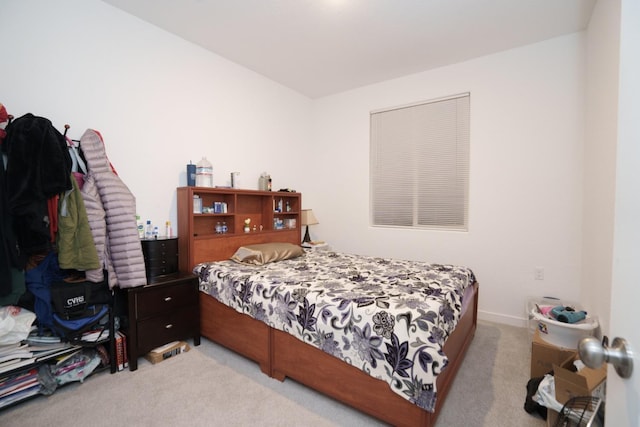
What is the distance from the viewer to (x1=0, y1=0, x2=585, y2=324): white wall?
2176 mm

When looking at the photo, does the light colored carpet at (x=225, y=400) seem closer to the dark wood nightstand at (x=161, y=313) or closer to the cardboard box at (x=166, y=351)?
the cardboard box at (x=166, y=351)

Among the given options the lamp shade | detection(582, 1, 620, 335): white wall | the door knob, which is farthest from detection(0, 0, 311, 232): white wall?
detection(582, 1, 620, 335): white wall

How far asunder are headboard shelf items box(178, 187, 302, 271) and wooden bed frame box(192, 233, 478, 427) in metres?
0.49

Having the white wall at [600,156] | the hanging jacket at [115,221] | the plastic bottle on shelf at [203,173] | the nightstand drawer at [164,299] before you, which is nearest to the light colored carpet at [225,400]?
the nightstand drawer at [164,299]

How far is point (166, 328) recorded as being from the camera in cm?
236

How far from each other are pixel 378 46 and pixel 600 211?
2459 mm

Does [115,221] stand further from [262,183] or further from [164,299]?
[262,183]

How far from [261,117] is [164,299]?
2.49 m

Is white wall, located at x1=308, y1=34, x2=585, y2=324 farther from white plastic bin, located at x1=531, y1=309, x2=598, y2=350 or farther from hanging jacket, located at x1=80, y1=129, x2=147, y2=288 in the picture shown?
hanging jacket, located at x1=80, y1=129, x2=147, y2=288

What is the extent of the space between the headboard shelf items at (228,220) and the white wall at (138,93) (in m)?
0.23

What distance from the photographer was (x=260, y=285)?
2.18 metres

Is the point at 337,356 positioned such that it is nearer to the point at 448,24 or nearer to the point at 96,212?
the point at 96,212

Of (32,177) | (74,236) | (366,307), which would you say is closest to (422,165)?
(366,307)

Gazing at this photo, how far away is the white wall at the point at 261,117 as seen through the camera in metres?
2.18
